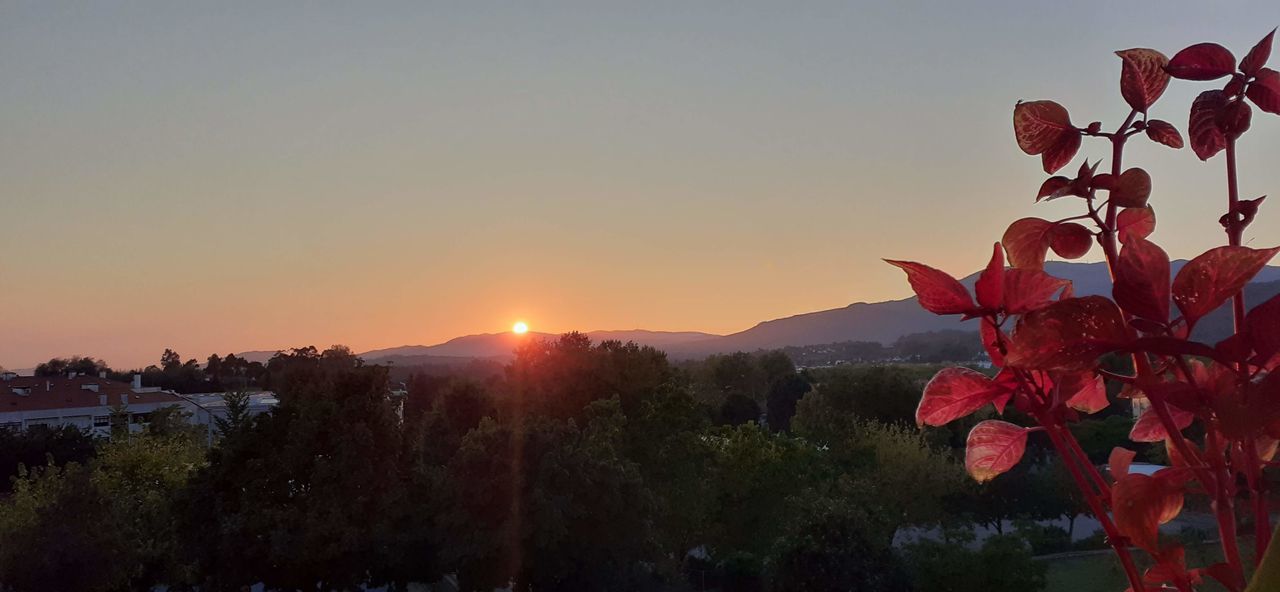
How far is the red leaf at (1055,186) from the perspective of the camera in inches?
35.7

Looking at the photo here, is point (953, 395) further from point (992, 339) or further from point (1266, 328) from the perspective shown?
point (1266, 328)

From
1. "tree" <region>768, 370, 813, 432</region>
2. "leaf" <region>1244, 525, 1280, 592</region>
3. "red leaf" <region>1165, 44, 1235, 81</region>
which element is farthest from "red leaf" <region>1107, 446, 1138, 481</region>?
"tree" <region>768, 370, 813, 432</region>

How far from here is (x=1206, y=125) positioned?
3.01ft

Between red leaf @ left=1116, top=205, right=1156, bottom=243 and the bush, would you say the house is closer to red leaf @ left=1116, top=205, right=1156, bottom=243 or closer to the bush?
the bush

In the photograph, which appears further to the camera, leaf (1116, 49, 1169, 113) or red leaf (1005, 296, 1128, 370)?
leaf (1116, 49, 1169, 113)

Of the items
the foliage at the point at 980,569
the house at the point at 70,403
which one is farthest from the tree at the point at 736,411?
the foliage at the point at 980,569

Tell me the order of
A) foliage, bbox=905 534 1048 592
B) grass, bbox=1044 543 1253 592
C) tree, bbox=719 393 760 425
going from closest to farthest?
foliage, bbox=905 534 1048 592 → grass, bbox=1044 543 1253 592 → tree, bbox=719 393 760 425

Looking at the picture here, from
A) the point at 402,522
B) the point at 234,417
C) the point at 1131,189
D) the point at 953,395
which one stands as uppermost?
the point at 1131,189

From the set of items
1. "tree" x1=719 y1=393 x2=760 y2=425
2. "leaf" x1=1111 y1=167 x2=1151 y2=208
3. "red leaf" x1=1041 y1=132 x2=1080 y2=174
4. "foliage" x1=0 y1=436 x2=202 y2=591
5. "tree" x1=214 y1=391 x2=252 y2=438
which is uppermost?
"red leaf" x1=1041 y1=132 x2=1080 y2=174

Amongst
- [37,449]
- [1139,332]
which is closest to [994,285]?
[1139,332]

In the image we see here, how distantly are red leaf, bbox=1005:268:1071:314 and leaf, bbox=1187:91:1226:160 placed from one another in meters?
0.25

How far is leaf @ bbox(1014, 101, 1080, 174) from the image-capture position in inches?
37.7

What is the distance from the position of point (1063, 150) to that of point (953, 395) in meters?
0.29

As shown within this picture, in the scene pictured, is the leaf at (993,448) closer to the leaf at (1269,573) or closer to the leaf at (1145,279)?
the leaf at (1145,279)
